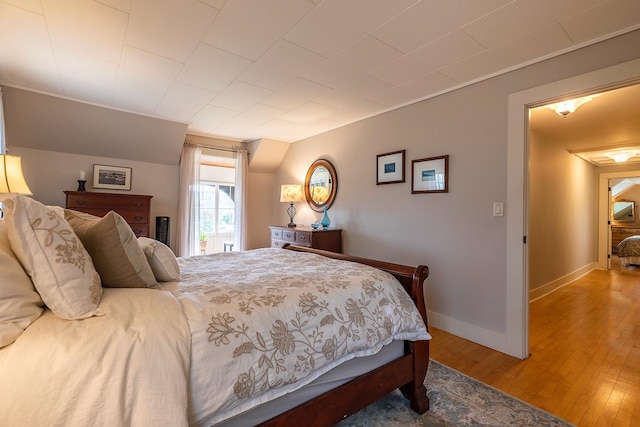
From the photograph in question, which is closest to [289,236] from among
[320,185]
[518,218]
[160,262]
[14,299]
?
[320,185]

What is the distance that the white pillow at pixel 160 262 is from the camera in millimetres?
1453

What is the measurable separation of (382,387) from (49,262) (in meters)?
1.55

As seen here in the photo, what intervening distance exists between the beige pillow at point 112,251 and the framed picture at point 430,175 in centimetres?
264

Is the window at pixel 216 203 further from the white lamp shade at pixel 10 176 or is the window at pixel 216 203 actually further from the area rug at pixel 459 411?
the area rug at pixel 459 411

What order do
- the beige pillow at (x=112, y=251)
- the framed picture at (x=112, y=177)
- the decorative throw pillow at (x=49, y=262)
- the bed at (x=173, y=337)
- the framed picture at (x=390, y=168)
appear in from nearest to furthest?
the bed at (x=173, y=337) → the decorative throw pillow at (x=49, y=262) → the beige pillow at (x=112, y=251) → the framed picture at (x=390, y=168) → the framed picture at (x=112, y=177)

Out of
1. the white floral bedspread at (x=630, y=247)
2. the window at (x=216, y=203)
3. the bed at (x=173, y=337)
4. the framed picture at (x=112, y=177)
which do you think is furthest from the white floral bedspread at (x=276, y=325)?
the white floral bedspread at (x=630, y=247)

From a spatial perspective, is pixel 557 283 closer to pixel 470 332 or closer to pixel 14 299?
pixel 470 332

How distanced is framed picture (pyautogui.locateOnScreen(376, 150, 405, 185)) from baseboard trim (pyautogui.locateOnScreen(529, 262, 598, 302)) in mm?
2426

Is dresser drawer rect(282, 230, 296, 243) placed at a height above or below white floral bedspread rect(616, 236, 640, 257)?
above

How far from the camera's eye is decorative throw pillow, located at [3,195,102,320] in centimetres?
90

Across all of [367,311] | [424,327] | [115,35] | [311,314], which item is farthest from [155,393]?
[115,35]

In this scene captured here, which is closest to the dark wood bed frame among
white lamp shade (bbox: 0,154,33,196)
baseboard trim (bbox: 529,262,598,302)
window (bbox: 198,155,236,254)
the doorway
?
the doorway

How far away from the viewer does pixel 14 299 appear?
83 centimetres

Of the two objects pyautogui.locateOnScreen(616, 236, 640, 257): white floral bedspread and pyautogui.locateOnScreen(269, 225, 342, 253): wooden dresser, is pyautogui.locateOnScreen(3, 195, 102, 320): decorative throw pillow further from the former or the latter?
pyautogui.locateOnScreen(616, 236, 640, 257): white floral bedspread
